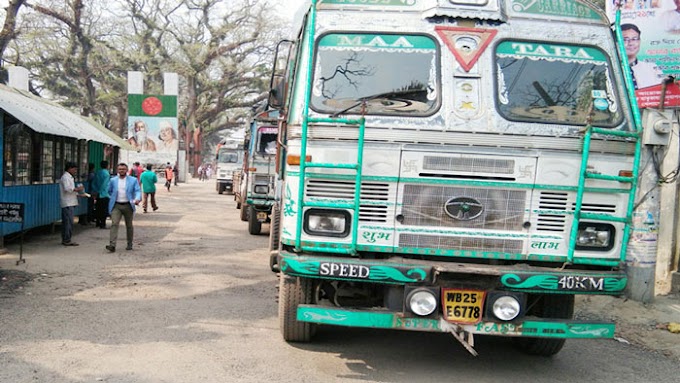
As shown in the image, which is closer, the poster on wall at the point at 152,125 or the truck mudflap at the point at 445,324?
the truck mudflap at the point at 445,324

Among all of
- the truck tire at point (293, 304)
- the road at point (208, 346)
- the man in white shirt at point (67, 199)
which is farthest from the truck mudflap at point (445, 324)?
the man in white shirt at point (67, 199)

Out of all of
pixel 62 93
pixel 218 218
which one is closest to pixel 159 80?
pixel 62 93

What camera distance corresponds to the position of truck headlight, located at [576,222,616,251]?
4535mm

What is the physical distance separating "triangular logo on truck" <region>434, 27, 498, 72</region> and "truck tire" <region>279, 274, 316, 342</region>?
2244 millimetres

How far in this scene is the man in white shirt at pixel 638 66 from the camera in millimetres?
7602

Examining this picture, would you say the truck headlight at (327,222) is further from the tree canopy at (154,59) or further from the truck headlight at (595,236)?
the tree canopy at (154,59)

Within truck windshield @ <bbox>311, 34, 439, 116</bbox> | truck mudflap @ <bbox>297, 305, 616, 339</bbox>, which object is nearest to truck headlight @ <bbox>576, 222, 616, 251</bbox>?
truck mudflap @ <bbox>297, 305, 616, 339</bbox>

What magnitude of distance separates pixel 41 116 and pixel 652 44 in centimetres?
1028

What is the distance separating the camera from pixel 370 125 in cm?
453

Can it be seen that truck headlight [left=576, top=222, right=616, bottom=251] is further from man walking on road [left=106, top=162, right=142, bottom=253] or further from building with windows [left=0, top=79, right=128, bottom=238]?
building with windows [left=0, top=79, right=128, bottom=238]

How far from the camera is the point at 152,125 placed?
1410 inches

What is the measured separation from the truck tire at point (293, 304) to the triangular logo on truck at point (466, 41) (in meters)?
2.24

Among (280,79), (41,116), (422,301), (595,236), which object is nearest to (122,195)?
(41,116)

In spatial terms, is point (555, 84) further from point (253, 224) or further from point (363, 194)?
point (253, 224)
